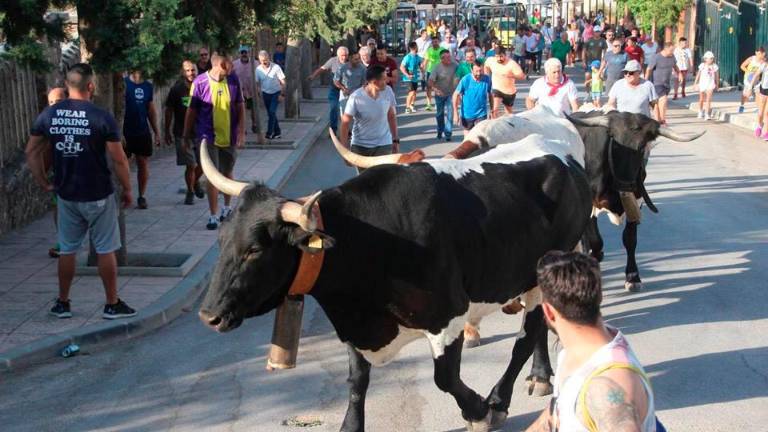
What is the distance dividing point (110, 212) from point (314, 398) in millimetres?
2581

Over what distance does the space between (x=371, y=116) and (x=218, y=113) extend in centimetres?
219

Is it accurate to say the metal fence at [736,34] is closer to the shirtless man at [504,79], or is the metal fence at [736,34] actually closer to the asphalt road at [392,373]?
the shirtless man at [504,79]

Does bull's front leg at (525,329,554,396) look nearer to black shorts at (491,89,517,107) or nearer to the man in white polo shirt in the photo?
the man in white polo shirt

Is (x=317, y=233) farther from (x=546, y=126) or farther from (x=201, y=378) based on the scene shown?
(x=546, y=126)

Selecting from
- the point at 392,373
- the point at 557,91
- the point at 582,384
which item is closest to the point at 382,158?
the point at 392,373

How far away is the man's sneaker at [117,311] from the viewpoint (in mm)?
8531

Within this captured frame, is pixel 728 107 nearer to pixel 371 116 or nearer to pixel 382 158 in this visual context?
pixel 371 116

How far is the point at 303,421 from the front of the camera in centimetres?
655

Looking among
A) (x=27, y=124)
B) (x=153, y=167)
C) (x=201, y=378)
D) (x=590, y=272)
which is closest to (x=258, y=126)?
(x=153, y=167)

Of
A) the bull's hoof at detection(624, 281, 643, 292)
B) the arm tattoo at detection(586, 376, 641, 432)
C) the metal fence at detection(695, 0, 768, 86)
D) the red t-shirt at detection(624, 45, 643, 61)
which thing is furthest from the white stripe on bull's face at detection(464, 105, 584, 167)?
the metal fence at detection(695, 0, 768, 86)

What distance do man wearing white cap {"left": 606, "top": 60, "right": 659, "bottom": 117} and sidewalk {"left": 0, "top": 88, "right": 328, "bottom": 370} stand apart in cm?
482

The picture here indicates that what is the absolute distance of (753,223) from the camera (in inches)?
490

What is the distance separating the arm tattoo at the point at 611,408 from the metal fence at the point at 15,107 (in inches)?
398

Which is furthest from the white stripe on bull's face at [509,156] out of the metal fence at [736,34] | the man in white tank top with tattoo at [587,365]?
the metal fence at [736,34]
